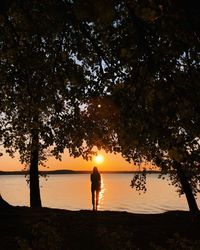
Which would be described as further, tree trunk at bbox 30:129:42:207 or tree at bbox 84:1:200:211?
tree trunk at bbox 30:129:42:207

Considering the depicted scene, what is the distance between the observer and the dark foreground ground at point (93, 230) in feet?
38.1

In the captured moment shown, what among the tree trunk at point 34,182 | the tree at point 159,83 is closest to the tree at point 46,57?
the tree at point 159,83

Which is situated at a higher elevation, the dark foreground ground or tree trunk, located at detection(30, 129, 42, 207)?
tree trunk, located at detection(30, 129, 42, 207)

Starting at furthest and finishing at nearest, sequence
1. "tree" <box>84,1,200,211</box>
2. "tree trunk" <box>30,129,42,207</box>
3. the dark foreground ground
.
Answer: "tree trunk" <box>30,129,42,207</box> < the dark foreground ground < "tree" <box>84,1,200,211</box>

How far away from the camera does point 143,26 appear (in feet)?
27.6

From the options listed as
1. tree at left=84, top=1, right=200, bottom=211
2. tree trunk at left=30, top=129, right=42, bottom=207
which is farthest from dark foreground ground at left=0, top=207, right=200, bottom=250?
tree trunk at left=30, top=129, right=42, bottom=207

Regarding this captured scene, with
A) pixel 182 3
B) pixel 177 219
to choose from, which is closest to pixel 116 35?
pixel 182 3

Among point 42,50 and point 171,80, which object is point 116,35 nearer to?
point 171,80

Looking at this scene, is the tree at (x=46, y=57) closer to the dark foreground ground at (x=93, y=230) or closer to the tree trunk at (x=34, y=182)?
the dark foreground ground at (x=93, y=230)

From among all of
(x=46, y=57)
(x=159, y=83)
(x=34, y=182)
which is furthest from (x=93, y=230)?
(x=34, y=182)

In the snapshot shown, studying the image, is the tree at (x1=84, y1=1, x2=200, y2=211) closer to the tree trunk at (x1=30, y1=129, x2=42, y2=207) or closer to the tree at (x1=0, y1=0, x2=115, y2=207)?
the tree at (x1=0, y1=0, x2=115, y2=207)

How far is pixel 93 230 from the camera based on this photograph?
19547 mm

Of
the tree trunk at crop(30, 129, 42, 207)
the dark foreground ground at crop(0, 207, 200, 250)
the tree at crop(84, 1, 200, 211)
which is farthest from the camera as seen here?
the tree trunk at crop(30, 129, 42, 207)

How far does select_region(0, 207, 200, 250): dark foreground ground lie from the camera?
1162 centimetres
